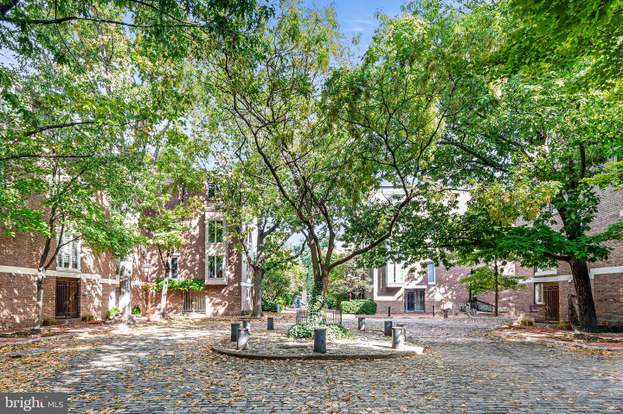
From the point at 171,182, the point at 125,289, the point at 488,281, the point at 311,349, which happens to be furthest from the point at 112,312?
the point at 488,281

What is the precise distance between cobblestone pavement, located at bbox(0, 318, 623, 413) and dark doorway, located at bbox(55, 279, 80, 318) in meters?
12.3

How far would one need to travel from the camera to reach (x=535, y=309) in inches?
1148

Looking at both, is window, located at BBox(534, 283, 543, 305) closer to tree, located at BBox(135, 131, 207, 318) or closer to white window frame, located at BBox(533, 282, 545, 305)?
white window frame, located at BBox(533, 282, 545, 305)

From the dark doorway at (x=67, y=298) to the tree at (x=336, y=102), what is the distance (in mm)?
16477

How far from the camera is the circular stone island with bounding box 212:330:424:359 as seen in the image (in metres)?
12.7

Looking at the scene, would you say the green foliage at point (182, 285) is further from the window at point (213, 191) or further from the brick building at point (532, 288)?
the brick building at point (532, 288)

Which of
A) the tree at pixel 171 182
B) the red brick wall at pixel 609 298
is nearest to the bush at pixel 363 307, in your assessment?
the tree at pixel 171 182

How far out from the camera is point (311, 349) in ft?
45.7

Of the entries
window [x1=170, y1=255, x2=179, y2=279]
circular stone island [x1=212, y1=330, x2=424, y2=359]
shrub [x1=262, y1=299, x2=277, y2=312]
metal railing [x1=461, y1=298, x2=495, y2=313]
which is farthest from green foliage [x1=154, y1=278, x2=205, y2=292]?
metal railing [x1=461, y1=298, x2=495, y2=313]

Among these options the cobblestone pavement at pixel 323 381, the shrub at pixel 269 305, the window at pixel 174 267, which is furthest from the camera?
the shrub at pixel 269 305

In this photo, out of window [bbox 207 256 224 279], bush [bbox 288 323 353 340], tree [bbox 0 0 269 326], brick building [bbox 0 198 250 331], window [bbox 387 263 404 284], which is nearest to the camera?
tree [bbox 0 0 269 326]

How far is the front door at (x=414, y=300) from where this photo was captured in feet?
137

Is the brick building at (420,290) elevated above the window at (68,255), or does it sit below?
below

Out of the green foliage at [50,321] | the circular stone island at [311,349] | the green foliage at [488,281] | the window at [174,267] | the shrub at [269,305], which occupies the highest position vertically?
the window at [174,267]
